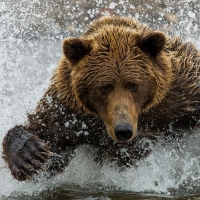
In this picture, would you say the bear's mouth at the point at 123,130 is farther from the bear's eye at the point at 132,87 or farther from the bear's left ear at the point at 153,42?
the bear's left ear at the point at 153,42

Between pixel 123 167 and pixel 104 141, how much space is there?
0.48 meters

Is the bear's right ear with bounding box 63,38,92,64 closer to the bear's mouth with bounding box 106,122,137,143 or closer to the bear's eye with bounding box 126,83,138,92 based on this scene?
the bear's eye with bounding box 126,83,138,92

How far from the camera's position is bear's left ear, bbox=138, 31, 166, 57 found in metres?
6.38

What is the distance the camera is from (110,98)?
6238 millimetres

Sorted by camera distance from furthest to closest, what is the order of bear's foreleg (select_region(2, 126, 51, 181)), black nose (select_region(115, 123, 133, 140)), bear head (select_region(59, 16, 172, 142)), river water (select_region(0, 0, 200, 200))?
river water (select_region(0, 0, 200, 200)), bear's foreleg (select_region(2, 126, 51, 181)), bear head (select_region(59, 16, 172, 142)), black nose (select_region(115, 123, 133, 140))

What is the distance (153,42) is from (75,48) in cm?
84

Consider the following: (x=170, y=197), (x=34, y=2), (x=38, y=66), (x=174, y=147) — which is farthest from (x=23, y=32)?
(x=170, y=197)

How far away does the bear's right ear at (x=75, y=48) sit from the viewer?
6.38 metres

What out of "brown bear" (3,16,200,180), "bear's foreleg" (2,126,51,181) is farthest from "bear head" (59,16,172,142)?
"bear's foreleg" (2,126,51,181)

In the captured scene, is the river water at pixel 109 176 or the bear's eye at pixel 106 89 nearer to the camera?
the bear's eye at pixel 106 89

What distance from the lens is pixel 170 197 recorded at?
6539mm

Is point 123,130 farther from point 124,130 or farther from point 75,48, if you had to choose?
point 75,48

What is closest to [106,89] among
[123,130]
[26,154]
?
[123,130]

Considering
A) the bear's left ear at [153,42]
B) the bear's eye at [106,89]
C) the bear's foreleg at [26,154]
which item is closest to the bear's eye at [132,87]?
the bear's eye at [106,89]
